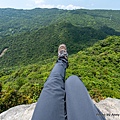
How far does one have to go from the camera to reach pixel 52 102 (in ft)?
6.70

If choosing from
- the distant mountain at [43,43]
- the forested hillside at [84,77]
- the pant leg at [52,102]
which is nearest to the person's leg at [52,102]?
the pant leg at [52,102]

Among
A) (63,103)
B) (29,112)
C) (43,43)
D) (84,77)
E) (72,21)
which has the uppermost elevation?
→ (63,103)

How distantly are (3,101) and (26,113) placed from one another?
1.31 meters

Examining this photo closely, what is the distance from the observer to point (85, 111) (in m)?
1.87

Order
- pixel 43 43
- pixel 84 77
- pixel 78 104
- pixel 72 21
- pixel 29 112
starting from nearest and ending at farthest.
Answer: pixel 78 104 → pixel 29 112 → pixel 84 77 → pixel 43 43 → pixel 72 21

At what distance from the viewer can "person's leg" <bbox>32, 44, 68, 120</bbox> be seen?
1886 millimetres

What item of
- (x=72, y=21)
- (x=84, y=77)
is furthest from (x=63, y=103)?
(x=72, y=21)

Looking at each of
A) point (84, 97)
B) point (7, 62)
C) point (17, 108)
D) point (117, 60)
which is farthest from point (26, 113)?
→ point (7, 62)

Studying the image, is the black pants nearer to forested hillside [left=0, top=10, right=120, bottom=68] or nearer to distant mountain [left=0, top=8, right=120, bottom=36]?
forested hillside [left=0, top=10, right=120, bottom=68]

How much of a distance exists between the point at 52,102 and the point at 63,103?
12cm

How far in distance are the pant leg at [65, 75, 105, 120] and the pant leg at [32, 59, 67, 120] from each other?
2.7 inches

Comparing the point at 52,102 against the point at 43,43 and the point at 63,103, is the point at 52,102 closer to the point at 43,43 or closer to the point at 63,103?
the point at 63,103

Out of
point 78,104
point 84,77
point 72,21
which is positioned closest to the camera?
point 78,104

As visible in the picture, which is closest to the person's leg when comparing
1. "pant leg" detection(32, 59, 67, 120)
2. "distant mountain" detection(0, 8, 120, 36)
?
"pant leg" detection(32, 59, 67, 120)
